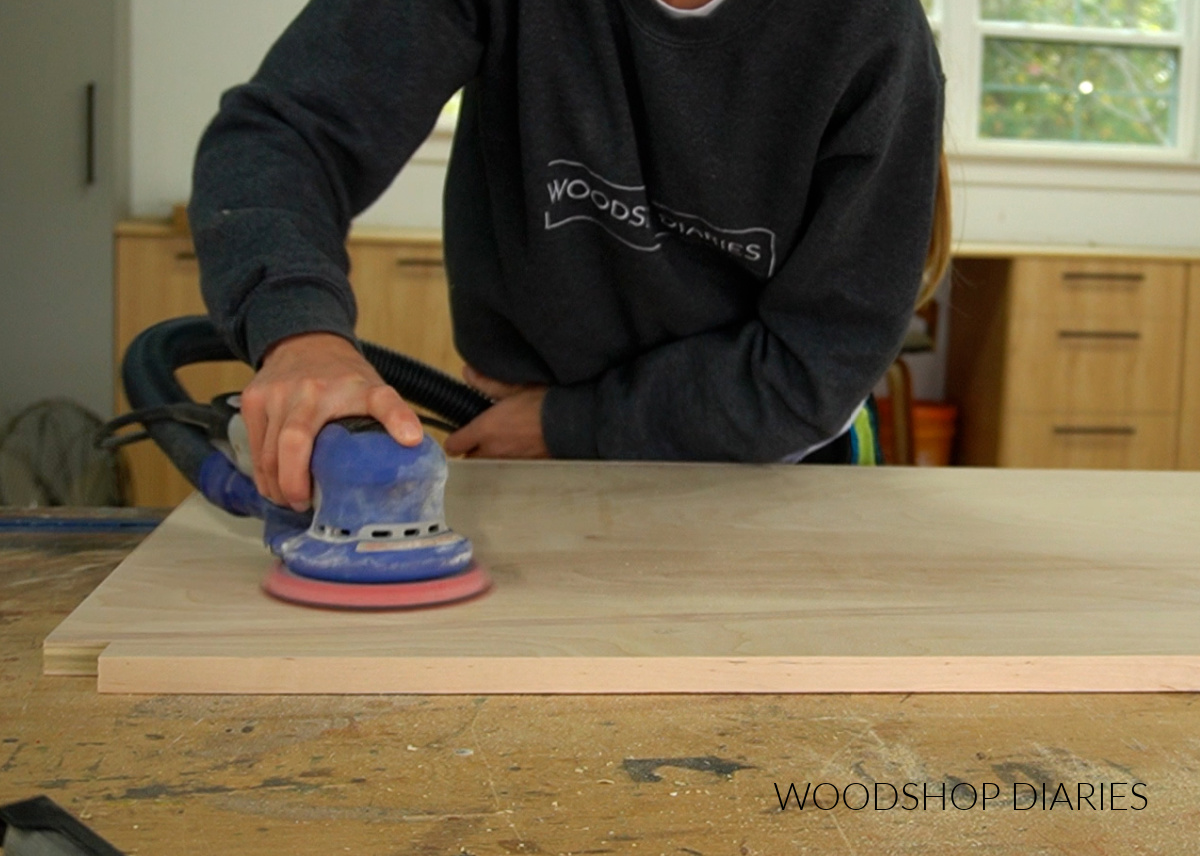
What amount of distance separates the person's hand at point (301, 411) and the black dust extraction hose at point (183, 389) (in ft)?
0.74

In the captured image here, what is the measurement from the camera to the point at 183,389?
126 cm

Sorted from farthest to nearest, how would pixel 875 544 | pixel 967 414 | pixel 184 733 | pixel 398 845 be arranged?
1. pixel 967 414
2. pixel 875 544
3. pixel 184 733
4. pixel 398 845

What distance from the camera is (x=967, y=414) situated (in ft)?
14.2

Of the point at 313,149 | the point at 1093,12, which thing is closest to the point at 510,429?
the point at 313,149

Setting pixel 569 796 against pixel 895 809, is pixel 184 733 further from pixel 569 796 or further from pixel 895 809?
pixel 895 809

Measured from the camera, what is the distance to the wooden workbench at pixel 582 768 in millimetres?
516

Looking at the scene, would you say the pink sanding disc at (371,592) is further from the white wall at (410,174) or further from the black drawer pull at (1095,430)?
the black drawer pull at (1095,430)

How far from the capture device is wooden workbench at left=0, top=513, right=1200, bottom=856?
52 cm

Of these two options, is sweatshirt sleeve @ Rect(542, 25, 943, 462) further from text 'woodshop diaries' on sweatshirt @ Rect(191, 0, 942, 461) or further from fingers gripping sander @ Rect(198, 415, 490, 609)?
fingers gripping sander @ Rect(198, 415, 490, 609)

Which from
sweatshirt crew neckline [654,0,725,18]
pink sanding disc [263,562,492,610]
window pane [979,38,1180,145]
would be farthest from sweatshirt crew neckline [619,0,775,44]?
window pane [979,38,1180,145]

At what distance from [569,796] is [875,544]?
501 mm

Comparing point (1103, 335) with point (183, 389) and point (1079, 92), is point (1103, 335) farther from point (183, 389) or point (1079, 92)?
point (183, 389)

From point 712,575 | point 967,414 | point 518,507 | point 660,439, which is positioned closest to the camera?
point 712,575

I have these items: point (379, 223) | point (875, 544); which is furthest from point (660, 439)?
point (379, 223)
